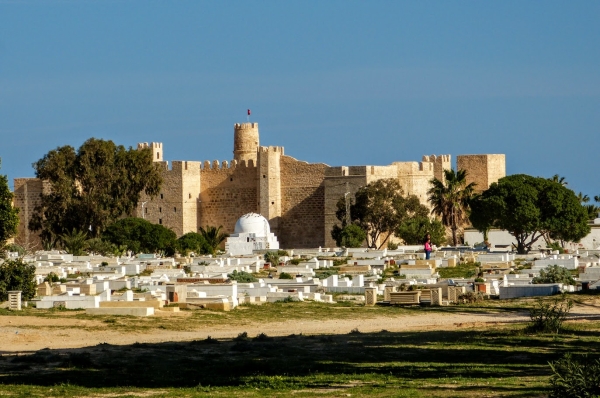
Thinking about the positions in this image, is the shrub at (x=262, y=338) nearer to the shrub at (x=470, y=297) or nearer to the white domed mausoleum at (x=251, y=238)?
the shrub at (x=470, y=297)

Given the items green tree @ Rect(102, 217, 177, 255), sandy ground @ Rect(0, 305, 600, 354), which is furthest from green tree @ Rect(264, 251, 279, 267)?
sandy ground @ Rect(0, 305, 600, 354)

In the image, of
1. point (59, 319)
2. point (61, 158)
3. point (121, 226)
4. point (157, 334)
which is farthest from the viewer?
point (61, 158)

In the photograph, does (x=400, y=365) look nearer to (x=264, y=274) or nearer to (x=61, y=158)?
(x=264, y=274)

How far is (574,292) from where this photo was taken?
2656 cm

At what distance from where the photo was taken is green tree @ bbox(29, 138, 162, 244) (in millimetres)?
53156

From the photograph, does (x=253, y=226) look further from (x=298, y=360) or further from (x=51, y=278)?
(x=298, y=360)

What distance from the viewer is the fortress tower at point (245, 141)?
63094mm

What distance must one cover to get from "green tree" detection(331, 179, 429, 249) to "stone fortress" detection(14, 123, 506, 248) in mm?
1727

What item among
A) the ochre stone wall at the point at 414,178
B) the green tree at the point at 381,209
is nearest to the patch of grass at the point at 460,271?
the green tree at the point at 381,209

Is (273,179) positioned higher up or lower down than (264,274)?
higher up

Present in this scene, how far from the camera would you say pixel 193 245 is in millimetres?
49281

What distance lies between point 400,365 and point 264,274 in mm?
18858

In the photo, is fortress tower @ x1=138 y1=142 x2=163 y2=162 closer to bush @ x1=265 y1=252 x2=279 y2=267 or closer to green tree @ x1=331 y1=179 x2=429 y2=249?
green tree @ x1=331 y1=179 x2=429 y2=249

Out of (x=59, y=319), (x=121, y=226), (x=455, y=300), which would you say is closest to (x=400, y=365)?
(x=59, y=319)
